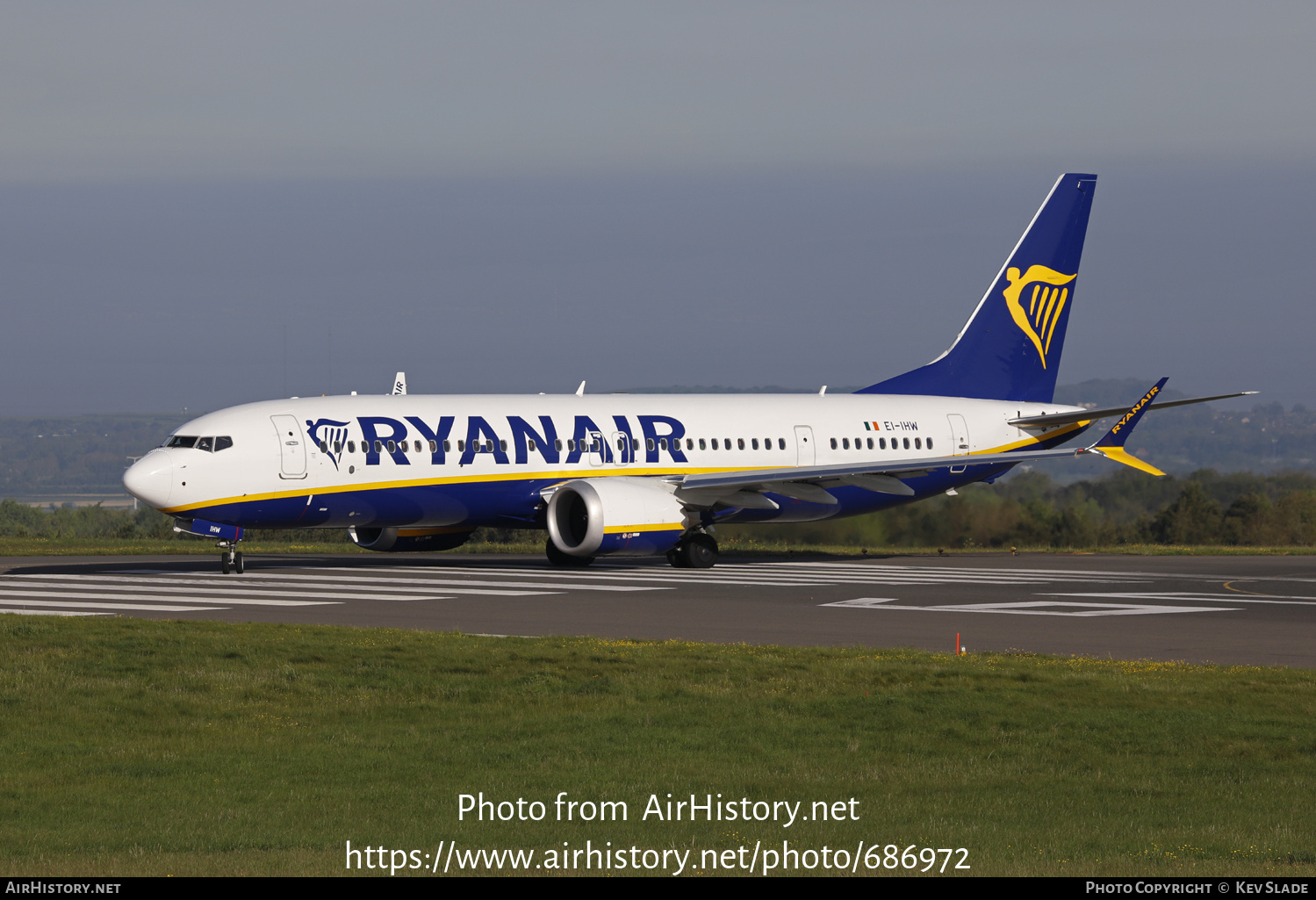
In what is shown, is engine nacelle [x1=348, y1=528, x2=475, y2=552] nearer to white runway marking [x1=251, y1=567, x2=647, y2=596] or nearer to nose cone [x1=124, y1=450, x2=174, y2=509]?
white runway marking [x1=251, y1=567, x2=647, y2=596]

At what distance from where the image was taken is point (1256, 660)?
63.7ft

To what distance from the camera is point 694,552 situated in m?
36.4

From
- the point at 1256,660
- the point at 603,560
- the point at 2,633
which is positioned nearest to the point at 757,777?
the point at 1256,660

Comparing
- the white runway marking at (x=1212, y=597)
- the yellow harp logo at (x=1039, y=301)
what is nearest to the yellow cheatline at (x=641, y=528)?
the white runway marking at (x=1212, y=597)

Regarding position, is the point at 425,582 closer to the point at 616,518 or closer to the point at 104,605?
the point at 616,518

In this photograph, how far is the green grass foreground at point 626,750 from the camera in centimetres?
1044

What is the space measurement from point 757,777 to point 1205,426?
7049 inches

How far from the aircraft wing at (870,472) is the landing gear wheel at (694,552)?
3.48ft

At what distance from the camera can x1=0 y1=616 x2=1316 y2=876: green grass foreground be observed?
1044 centimetres

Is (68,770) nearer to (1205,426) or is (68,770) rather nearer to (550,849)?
(550,849)

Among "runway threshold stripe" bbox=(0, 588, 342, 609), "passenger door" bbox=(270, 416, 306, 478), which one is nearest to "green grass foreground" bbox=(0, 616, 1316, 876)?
"runway threshold stripe" bbox=(0, 588, 342, 609)

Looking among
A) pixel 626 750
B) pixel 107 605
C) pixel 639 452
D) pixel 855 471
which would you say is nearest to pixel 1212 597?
pixel 855 471

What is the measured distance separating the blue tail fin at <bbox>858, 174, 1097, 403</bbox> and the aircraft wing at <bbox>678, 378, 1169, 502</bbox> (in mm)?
4535

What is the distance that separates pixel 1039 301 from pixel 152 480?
2598 cm
